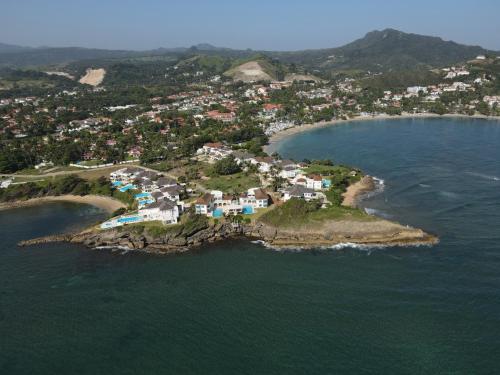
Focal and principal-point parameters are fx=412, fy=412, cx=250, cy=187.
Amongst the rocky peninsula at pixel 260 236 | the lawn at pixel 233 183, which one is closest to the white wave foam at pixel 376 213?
the rocky peninsula at pixel 260 236

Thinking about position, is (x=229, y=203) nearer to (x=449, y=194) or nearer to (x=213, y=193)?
(x=213, y=193)

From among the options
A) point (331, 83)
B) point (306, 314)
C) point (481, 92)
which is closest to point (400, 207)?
point (306, 314)

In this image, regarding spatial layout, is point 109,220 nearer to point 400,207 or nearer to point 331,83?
point 400,207

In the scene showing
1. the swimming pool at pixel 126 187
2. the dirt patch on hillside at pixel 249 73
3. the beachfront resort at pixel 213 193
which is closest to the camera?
the beachfront resort at pixel 213 193

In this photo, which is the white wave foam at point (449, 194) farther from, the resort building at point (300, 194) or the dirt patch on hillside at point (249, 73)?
the dirt patch on hillside at point (249, 73)

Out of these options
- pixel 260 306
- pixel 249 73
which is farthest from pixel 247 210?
pixel 249 73
